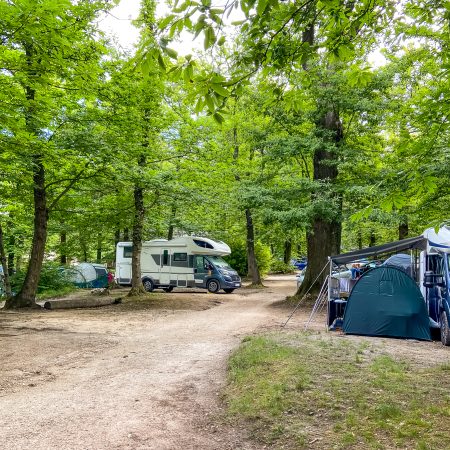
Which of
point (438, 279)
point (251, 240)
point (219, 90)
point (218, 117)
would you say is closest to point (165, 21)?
point (219, 90)

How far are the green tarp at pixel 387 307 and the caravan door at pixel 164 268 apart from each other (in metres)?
14.1

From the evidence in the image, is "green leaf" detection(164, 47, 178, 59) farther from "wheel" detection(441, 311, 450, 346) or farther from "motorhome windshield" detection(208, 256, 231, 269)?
"motorhome windshield" detection(208, 256, 231, 269)

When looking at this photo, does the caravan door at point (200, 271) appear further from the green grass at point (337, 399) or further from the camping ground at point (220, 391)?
the green grass at point (337, 399)

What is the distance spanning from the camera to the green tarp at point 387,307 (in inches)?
371

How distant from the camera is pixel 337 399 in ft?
16.0

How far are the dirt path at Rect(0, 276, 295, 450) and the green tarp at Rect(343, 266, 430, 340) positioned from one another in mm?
2323

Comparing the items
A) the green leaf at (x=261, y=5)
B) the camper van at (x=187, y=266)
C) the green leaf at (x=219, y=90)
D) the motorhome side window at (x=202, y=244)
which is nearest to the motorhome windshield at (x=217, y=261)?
the camper van at (x=187, y=266)

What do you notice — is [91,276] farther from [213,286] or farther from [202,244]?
[213,286]

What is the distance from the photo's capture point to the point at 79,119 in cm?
1233

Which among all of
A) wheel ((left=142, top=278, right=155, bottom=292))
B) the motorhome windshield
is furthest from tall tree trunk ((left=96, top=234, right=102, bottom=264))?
the motorhome windshield

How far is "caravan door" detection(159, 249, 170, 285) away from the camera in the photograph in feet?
74.9

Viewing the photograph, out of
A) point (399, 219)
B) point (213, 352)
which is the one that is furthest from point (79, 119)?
point (399, 219)

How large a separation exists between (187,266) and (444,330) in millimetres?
14930

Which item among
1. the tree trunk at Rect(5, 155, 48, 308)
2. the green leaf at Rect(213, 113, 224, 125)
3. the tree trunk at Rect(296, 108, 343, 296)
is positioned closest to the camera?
the green leaf at Rect(213, 113, 224, 125)
